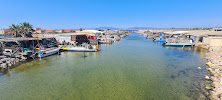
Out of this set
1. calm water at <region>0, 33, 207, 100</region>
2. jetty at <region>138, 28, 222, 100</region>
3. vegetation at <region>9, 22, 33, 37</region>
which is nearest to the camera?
calm water at <region>0, 33, 207, 100</region>

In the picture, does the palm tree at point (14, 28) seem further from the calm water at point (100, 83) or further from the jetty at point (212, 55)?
the jetty at point (212, 55)

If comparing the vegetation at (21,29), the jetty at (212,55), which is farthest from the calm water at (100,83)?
the vegetation at (21,29)

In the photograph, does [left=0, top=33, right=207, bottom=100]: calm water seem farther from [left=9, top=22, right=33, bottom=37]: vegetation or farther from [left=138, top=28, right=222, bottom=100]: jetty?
[left=9, top=22, right=33, bottom=37]: vegetation

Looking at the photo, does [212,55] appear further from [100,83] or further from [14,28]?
[14,28]

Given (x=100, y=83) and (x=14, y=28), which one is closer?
(x=100, y=83)

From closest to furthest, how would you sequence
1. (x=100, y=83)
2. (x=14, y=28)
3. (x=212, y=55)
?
1. (x=100, y=83)
2. (x=212, y=55)
3. (x=14, y=28)

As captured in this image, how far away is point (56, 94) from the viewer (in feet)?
31.8

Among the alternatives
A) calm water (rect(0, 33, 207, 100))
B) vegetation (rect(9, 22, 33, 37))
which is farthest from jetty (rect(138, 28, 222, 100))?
vegetation (rect(9, 22, 33, 37))

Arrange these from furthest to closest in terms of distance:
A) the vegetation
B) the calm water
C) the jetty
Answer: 1. the vegetation
2. the jetty
3. the calm water

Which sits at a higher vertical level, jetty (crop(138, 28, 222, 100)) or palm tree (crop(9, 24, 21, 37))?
palm tree (crop(9, 24, 21, 37))

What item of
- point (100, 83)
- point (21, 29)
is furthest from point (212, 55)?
point (21, 29)

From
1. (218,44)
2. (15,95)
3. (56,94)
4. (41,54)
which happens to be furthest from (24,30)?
(218,44)

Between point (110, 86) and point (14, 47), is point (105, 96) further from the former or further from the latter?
point (14, 47)

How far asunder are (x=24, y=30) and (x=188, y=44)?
53304mm
